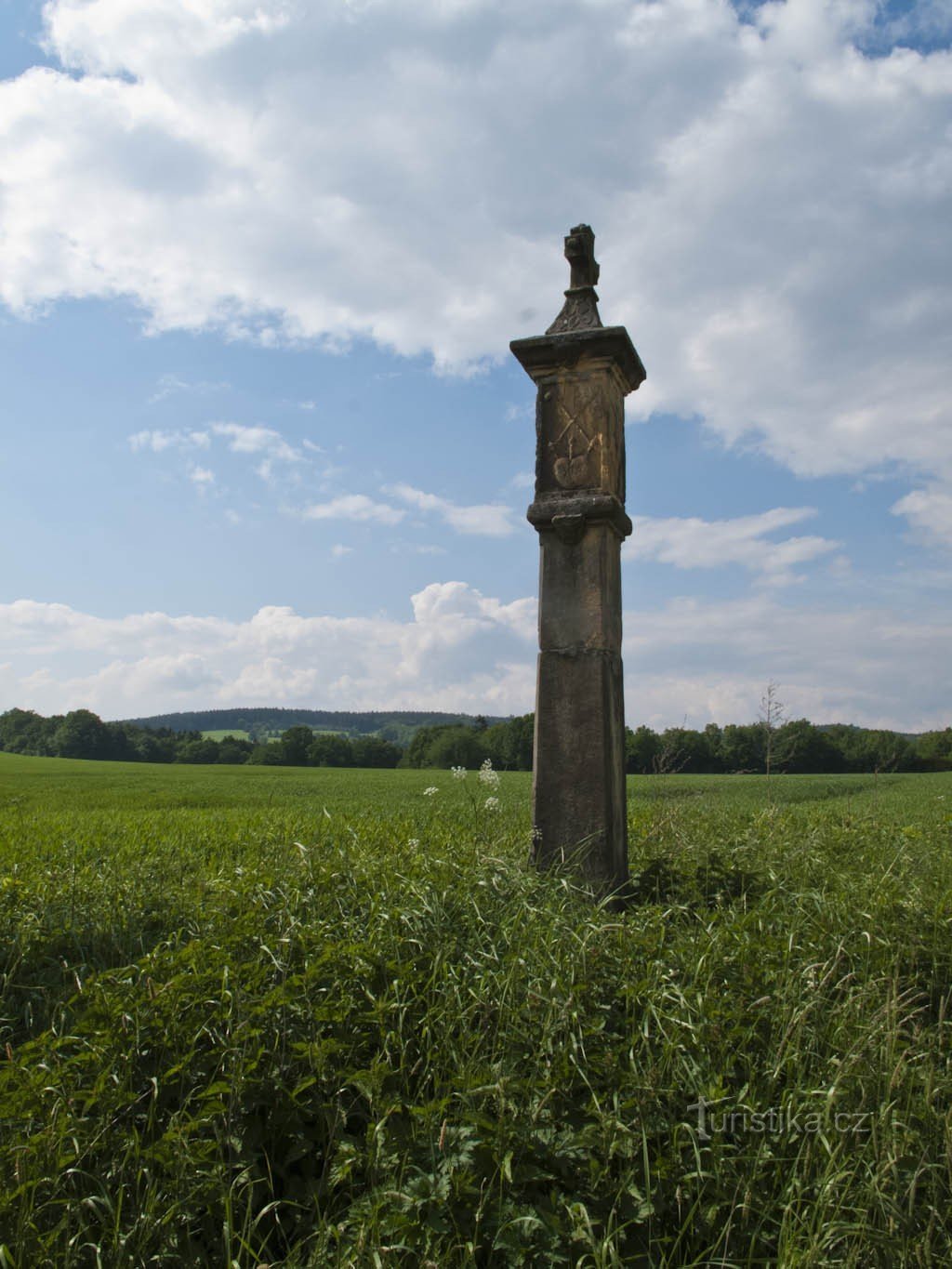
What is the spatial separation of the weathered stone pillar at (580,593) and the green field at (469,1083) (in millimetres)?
892

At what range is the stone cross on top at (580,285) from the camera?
20.0ft

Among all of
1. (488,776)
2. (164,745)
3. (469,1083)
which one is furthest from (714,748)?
(164,745)

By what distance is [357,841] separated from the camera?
6418mm

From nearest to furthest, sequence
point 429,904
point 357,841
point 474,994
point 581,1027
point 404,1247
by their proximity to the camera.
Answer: point 404,1247
point 581,1027
point 474,994
point 429,904
point 357,841

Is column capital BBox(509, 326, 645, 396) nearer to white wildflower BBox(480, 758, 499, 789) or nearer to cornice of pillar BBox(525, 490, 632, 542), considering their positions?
cornice of pillar BBox(525, 490, 632, 542)

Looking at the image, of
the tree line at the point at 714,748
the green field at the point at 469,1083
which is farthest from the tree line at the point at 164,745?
the green field at the point at 469,1083

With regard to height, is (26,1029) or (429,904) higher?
(429,904)

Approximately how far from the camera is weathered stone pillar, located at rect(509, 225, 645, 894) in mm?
5473

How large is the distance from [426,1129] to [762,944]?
1839mm

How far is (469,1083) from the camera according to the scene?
258 centimetres

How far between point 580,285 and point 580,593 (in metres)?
2.52

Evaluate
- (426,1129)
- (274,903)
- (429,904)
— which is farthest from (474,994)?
(274,903)

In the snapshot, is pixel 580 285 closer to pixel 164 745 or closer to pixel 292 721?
pixel 164 745

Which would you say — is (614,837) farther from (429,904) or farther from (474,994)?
(474,994)
